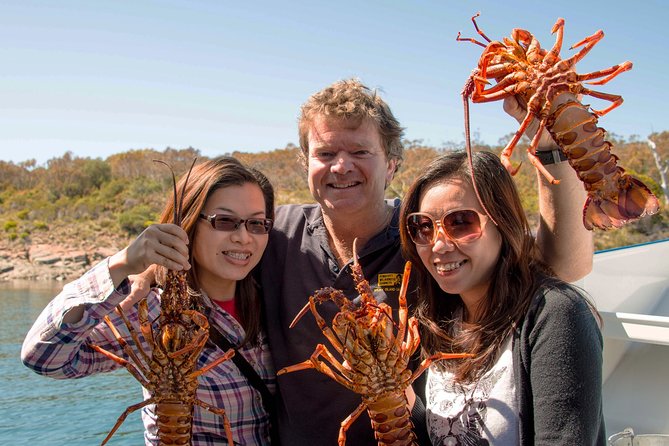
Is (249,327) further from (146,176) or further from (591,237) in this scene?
(146,176)

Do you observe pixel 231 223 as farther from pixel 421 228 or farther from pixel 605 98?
pixel 605 98

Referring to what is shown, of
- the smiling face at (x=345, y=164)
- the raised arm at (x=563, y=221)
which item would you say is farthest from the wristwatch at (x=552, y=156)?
→ the smiling face at (x=345, y=164)

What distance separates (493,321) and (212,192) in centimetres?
179

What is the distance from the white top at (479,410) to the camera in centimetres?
245

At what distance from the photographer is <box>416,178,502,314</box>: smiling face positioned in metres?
2.75

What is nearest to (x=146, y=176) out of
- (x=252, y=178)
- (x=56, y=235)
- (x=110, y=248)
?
(x=56, y=235)

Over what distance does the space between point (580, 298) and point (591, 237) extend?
0.55m

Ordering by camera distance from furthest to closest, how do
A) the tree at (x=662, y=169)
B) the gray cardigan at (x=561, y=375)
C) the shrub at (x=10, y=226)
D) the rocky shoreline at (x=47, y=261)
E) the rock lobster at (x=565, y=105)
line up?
the shrub at (x=10, y=226) → the rocky shoreline at (x=47, y=261) → the tree at (x=662, y=169) → the rock lobster at (x=565, y=105) → the gray cardigan at (x=561, y=375)

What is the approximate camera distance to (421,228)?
9.52 feet

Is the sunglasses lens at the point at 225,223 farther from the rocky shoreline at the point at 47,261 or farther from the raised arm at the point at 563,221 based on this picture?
the rocky shoreline at the point at 47,261

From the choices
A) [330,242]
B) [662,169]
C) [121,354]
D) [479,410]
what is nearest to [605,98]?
[479,410]

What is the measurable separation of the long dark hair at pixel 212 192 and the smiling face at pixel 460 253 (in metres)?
1.25

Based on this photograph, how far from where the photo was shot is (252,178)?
11.7 feet

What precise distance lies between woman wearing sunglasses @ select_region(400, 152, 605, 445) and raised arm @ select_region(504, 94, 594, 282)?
105 millimetres
